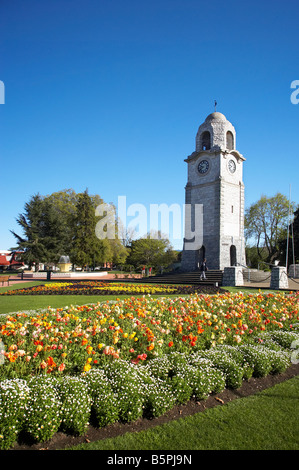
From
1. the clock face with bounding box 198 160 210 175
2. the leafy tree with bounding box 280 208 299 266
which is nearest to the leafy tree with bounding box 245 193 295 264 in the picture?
the leafy tree with bounding box 280 208 299 266

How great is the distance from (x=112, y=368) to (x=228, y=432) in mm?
1604

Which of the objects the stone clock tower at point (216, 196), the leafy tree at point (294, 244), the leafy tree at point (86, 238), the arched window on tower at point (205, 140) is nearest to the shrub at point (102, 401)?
the stone clock tower at point (216, 196)

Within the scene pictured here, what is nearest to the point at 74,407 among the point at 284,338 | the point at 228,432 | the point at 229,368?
the point at 228,432

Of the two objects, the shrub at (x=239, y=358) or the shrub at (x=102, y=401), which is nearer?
the shrub at (x=102, y=401)

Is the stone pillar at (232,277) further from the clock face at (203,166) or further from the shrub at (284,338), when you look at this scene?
the shrub at (284,338)

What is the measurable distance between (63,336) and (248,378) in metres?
2.95

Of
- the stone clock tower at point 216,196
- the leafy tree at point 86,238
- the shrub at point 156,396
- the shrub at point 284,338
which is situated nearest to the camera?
the shrub at point 156,396

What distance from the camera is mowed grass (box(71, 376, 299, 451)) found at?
3.28 m

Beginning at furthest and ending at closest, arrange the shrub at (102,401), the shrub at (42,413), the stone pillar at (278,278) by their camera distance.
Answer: the stone pillar at (278,278), the shrub at (102,401), the shrub at (42,413)

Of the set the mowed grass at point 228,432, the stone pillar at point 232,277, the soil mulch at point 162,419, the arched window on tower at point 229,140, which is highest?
the arched window on tower at point 229,140

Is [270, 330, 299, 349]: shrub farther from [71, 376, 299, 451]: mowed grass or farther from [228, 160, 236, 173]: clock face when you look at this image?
[228, 160, 236, 173]: clock face

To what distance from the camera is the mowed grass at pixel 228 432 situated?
3.28 metres

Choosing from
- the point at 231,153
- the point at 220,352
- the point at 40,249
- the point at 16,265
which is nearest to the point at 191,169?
the point at 231,153

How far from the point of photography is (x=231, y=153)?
29.5 m
